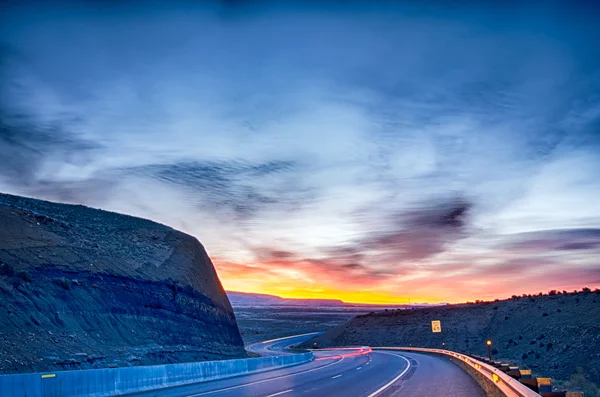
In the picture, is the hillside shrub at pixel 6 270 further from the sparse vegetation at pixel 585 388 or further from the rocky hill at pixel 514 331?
the rocky hill at pixel 514 331

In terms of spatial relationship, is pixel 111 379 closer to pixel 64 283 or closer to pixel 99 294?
pixel 64 283

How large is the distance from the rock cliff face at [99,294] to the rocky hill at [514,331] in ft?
91.9

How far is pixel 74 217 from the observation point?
142ft

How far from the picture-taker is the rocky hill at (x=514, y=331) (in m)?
49.4

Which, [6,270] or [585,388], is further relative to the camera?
[6,270]

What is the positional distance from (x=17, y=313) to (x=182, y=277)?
18.0m

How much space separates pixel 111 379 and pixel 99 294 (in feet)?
53.5

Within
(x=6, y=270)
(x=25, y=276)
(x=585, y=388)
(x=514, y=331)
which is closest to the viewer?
(x=585, y=388)

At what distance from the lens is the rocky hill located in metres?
49.4

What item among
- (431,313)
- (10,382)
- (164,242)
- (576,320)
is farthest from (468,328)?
(10,382)

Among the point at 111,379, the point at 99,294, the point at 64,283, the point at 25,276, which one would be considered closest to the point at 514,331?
the point at 99,294

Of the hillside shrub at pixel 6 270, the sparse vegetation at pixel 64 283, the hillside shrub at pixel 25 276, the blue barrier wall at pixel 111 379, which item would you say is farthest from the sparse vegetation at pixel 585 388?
the hillside shrub at pixel 6 270

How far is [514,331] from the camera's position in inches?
2852

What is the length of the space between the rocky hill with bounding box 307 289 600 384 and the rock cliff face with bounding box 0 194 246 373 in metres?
28.0
